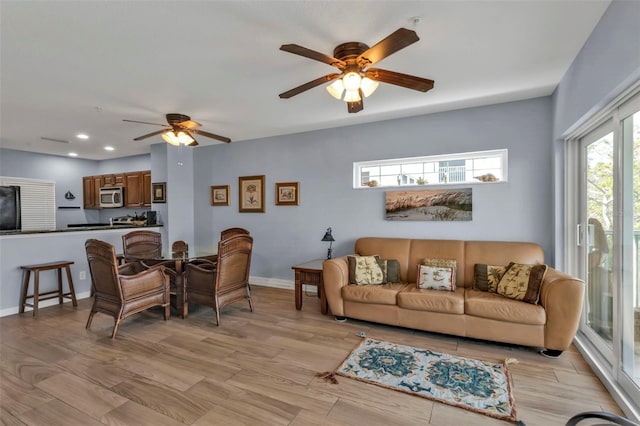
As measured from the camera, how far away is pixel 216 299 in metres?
3.39

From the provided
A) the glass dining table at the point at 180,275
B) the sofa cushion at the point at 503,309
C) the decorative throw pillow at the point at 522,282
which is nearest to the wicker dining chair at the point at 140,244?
the glass dining table at the point at 180,275

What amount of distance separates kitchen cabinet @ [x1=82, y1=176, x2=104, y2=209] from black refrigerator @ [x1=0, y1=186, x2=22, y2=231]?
4.26ft

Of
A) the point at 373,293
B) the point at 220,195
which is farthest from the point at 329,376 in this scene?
the point at 220,195

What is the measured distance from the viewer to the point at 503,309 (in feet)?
8.83

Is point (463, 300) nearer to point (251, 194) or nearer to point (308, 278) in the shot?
point (308, 278)

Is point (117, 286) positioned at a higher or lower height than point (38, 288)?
higher

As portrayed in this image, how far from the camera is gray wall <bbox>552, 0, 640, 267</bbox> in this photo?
169cm

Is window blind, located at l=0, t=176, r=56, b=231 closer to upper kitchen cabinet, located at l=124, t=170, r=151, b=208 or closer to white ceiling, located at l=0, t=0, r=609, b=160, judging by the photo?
upper kitchen cabinet, located at l=124, t=170, r=151, b=208

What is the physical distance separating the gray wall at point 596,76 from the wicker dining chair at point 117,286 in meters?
4.16

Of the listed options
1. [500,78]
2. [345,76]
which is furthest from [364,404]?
[500,78]

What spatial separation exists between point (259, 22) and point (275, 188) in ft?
10.5

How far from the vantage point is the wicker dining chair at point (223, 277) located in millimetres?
3393

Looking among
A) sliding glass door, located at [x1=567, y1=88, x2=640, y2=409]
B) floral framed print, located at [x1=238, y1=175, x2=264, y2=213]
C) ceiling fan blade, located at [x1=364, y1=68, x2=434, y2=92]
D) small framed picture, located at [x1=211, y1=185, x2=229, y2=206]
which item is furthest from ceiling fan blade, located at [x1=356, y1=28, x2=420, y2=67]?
small framed picture, located at [x1=211, y1=185, x2=229, y2=206]

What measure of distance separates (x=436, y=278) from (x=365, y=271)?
2.52ft
